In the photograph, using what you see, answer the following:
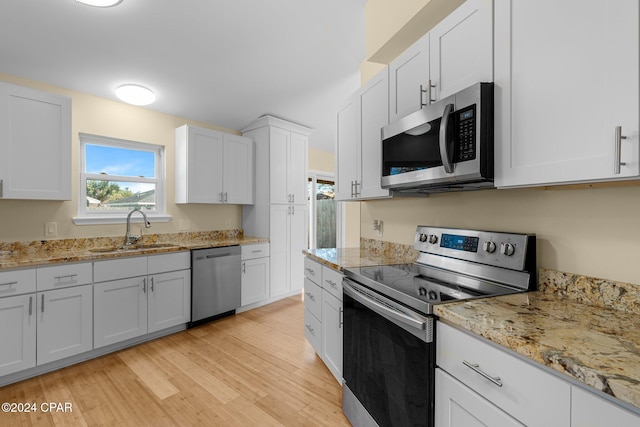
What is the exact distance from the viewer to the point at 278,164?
4.15 m

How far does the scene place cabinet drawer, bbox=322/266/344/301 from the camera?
199 centimetres

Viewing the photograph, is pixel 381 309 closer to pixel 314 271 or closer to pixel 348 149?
pixel 314 271

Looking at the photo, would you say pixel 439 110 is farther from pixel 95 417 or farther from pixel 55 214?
pixel 55 214

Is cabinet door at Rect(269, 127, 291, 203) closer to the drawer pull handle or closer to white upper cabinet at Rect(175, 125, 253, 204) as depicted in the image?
white upper cabinet at Rect(175, 125, 253, 204)

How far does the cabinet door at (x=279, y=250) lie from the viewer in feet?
13.4

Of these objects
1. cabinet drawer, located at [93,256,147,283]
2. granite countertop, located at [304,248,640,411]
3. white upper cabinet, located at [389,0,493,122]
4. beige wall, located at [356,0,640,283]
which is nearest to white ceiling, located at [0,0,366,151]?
beige wall, located at [356,0,640,283]

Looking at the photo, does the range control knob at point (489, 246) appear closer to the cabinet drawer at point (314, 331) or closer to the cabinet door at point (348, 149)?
the cabinet door at point (348, 149)

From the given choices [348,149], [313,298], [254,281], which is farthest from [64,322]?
[348,149]

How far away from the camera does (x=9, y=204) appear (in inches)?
102

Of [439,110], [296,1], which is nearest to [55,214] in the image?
[296,1]

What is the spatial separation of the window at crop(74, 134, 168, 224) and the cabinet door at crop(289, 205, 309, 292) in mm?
1658

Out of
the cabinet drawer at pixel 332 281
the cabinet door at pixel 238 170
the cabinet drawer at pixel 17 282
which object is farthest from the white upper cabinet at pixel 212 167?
the cabinet drawer at pixel 332 281

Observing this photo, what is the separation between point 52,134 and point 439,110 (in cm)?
300

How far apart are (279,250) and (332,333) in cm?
216
